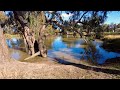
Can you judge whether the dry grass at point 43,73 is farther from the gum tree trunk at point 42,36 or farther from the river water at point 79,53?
the gum tree trunk at point 42,36

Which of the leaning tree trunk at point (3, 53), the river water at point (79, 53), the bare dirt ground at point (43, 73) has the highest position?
the leaning tree trunk at point (3, 53)

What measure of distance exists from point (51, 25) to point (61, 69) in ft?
35.8

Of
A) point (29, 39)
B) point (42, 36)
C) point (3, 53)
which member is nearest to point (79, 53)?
point (42, 36)

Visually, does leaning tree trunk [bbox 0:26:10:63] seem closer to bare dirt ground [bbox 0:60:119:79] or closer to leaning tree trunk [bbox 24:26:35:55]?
bare dirt ground [bbox 0:60:119:79]

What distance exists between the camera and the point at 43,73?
747cm

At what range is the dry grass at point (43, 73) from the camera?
23.4ft

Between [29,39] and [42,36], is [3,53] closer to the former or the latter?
[42,36]

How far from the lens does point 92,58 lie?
1627cm

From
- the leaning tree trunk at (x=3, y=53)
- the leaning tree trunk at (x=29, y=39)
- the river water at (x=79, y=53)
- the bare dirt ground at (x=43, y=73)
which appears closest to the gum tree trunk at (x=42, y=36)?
the leaning tree trunk at (x=29, y=39)

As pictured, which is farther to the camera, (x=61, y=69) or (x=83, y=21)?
(x=83, y=21)

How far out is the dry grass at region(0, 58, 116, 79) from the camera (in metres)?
7.13
